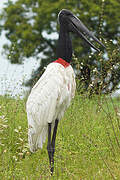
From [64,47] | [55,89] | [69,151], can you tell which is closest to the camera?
[55,89]

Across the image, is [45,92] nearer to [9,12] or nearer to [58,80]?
[58,80]

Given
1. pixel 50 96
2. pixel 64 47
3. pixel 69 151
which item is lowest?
pixel 69 151

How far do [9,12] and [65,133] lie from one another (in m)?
12.8

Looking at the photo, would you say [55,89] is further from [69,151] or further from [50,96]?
[69,151]

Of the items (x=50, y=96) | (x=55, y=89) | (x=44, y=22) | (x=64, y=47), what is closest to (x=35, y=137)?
(x=50, y=96)

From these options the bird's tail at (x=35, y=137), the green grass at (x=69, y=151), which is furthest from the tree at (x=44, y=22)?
the bird's tail at (x=35, y=137)

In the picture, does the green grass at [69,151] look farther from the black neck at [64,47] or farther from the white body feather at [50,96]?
the black neck at [64,47]

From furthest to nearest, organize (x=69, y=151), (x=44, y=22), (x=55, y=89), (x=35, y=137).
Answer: (x=44, y=22), (x=69, y=151), (x=35, y=137), (x=55, y=89)

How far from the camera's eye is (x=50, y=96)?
4.20 metres

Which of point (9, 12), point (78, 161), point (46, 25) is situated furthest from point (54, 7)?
point (78, 161)

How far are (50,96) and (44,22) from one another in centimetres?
1286

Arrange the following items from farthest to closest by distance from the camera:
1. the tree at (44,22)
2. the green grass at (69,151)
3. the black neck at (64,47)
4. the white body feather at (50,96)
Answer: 1. the tree at (44,22)
2. the green grass at (69,151)
3. the black neck at (64,47)
4. the white body feather at (50,96)

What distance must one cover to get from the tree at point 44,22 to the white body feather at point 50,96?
11.1 metres

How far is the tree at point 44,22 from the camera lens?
16.0 m
